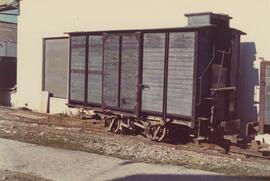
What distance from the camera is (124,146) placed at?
1302 centimetres

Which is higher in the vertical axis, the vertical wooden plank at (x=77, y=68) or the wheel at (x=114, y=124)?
the vertical wooden plank at (x=77, y=68)

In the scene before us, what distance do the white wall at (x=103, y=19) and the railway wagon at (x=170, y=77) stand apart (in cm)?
83

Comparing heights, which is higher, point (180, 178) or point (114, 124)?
point (114, 124)

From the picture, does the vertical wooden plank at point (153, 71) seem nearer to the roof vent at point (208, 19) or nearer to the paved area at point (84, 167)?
the roof vent at point (208, 19)

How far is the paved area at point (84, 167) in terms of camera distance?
8.82 m

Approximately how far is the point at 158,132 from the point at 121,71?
230cm

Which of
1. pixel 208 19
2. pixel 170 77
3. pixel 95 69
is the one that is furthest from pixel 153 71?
pixel 95 69

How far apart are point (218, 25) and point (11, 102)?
1477 centimetres

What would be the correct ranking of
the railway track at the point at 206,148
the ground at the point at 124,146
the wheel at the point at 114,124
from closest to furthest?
the ground at the point at 124,146 < the railway track at the point at 206,148 < the wheel at the point at 114,124

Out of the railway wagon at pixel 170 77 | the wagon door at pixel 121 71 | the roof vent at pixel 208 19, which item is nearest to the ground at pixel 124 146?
the railway wagon at pixel 170 77

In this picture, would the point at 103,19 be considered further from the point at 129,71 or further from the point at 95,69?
the point at 129,71

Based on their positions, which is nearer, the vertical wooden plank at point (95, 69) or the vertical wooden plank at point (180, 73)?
the vertical wooden plank at point (180, 73)

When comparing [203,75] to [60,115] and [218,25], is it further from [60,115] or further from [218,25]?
[60,115]

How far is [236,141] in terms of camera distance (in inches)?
508
